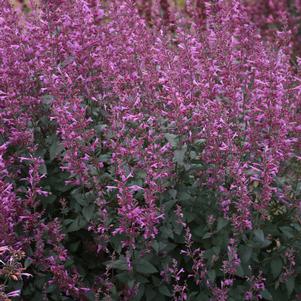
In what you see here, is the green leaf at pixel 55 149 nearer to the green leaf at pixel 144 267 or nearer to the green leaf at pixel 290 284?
the green leaf at pixel 144 267

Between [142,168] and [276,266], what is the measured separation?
1.12 m

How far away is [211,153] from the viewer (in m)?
4.15

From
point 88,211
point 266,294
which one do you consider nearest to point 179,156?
point 88,211

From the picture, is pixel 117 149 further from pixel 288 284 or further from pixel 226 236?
pixel 288 284

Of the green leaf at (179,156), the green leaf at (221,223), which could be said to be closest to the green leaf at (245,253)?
the green leaf at (221,223)

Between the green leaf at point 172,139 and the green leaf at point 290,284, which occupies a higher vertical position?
the green leaf at point 172,139

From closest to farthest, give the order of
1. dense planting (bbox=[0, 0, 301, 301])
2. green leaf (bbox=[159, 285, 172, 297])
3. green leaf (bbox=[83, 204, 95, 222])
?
dense planting (bbox=[0, 0, 301, 301])
green leaf (bbox=[83, 204, 95, 222])
green leaf (bbox=[159, 285, 172, 297])

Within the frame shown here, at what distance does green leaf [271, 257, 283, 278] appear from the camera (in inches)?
169

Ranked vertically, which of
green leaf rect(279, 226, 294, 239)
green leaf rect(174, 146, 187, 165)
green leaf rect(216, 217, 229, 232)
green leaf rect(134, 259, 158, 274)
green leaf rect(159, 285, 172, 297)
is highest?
green leaf rect(174, 146, 187, 165)

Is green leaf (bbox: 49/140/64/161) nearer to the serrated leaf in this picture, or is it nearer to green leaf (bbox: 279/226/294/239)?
the serrated leaf

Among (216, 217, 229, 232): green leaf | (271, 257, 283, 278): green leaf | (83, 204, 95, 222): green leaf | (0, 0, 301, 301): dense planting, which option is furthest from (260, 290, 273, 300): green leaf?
(83, 204, 95, 222): green leaf

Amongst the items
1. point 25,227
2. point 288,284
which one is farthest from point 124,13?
point 288,284

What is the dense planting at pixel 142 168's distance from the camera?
3.99 m

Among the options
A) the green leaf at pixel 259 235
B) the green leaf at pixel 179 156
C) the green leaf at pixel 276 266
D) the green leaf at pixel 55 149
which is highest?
the green leaf at pixel 55 149
